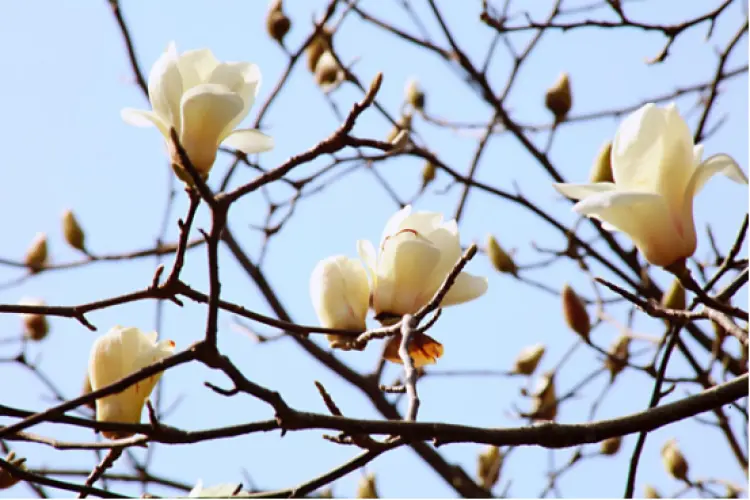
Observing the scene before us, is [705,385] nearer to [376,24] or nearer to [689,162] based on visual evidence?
[689,162]

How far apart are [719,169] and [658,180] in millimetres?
53

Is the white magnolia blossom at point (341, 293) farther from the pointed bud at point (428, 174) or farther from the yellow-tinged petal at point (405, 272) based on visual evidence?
the pointed bud at point (428, 174)

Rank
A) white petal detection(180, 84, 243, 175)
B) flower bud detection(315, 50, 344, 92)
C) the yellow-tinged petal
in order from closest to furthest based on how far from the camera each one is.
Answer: white petal detection(180, 84, 243, 175) → the yellow-tinged petal → flower bud detection(315, 50, 344, 92)

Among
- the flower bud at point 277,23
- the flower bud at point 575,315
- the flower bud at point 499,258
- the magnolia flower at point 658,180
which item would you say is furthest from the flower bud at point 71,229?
the magnolia flower at point 658,180

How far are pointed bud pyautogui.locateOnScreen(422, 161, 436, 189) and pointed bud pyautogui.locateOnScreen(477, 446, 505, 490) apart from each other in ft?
2.13

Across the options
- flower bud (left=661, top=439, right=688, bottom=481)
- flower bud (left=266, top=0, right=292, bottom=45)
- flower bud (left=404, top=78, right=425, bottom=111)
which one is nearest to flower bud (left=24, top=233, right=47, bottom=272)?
flower bud (left=266, top=0, right=292, bottom=45)

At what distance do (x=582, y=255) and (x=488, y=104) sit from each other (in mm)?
484

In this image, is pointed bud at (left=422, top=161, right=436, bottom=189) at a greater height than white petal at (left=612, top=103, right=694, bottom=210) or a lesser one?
greater

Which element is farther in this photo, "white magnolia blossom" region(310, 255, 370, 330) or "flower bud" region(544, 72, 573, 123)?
"flower bud" region(544, 72, 573, 123)

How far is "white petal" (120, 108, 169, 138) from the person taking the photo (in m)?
0.87

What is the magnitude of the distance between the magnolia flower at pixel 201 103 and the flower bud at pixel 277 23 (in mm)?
1161

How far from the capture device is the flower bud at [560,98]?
6.51ft

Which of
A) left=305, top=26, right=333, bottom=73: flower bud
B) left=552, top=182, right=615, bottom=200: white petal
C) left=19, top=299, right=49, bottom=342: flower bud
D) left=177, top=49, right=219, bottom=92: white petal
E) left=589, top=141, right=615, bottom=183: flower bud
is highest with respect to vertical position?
left=305, top=26, right=333, bottom=73: flower bud

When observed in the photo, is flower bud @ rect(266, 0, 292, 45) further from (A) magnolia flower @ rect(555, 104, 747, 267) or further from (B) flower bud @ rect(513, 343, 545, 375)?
(A) magnolia flower @ rect(555, 104, 747, 267)
